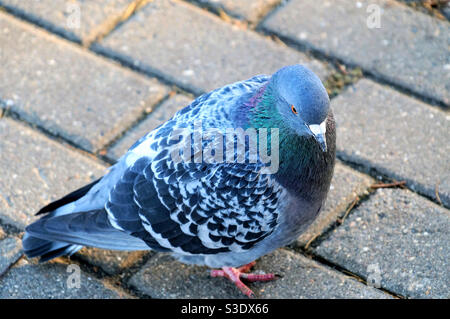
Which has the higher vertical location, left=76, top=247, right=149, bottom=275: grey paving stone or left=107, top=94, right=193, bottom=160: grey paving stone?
left=107, top=94, right=193, bottom=160: grey paving stone

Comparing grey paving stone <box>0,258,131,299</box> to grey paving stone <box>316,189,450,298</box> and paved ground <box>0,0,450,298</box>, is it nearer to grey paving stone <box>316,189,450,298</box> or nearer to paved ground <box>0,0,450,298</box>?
paved ground <box>0,0,450,298</box>

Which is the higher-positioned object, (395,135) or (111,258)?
(395,135)

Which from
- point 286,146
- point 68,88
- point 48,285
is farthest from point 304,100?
point 68,88

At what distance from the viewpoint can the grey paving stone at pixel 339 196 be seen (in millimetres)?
3912

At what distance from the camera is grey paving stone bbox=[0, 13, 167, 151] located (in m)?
4.47

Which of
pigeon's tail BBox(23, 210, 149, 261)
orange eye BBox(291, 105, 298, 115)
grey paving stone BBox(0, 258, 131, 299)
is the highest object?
orange eye BBox(291, 105, 298, 115)

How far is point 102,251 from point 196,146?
986 mm

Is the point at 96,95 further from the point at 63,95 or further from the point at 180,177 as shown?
the point at 180,177

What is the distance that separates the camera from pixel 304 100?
302 centimetres

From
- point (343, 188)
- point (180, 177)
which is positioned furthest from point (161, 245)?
point (343, 188)

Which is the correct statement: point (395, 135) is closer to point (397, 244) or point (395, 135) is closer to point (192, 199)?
point (397, 244)

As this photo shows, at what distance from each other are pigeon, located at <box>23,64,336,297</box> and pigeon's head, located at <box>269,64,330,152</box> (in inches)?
0.4

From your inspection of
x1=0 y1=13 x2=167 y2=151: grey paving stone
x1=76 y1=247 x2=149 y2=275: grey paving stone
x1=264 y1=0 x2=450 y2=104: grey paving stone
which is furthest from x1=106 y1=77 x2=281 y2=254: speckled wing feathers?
x1=264 y1=0 x2=450 y2=104: grey paving stone

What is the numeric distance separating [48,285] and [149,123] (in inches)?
51.9
